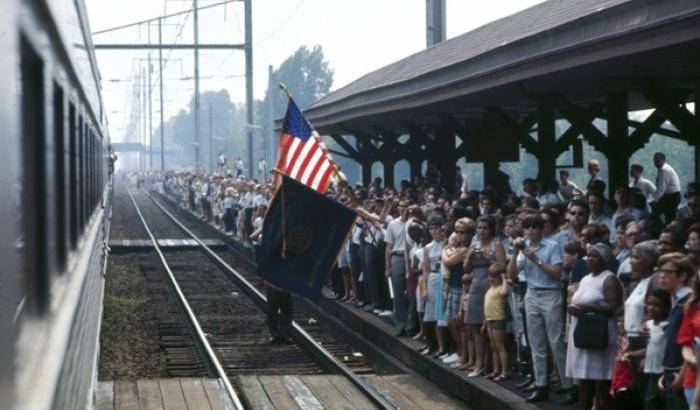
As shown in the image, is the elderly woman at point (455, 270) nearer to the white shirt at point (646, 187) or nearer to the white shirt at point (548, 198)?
the white shirt at point (548, 198)

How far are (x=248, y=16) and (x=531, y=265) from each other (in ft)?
89.9

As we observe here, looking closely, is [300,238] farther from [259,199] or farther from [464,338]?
[259,199]

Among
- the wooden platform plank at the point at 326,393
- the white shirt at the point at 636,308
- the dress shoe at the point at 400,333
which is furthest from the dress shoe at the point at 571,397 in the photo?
the dress shoe at the point at 400,333

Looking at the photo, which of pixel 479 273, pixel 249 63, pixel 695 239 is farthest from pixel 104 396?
pixel 249 63

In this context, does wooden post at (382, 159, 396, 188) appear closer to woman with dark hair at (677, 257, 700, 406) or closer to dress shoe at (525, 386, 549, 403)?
dress shoe at (525, 386, 549, 403)

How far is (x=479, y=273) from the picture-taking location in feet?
39.0

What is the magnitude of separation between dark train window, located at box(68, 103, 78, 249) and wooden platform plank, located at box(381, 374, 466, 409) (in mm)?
6710

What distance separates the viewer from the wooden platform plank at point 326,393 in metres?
11.5

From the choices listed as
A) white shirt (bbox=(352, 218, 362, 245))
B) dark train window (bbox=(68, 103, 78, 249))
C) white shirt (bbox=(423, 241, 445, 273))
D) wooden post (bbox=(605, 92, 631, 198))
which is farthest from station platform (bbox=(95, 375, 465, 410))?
dark train window (bbox=(68, 103, 78, 249))

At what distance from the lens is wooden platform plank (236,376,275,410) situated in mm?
11625

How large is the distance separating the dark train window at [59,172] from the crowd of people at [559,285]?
3630mm

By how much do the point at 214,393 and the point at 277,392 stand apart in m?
0.64

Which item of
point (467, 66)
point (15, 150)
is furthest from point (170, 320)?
point (15, 150)

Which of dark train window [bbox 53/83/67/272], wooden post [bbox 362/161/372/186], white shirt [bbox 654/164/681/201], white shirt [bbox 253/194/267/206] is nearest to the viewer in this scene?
dark train window [bbox 53/83/67/272]
